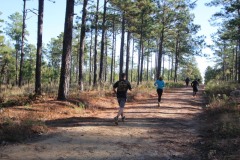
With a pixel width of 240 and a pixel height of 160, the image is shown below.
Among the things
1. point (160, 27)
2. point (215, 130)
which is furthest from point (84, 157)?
point (160, 27)

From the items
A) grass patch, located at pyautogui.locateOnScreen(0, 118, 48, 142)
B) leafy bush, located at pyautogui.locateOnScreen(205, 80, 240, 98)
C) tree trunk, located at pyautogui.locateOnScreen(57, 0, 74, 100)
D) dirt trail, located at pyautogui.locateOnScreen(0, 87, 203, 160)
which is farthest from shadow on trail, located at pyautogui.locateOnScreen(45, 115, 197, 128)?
leafy bush, located at pyautogui.locateOnScreen(205, 80, 240, 98)

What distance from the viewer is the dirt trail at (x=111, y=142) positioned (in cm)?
732

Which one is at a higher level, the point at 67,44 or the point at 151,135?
the point at 67,44

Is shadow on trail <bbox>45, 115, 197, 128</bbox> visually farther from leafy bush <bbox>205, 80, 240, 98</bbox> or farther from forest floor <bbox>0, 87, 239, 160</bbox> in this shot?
leafy bush <bbox>205, 80, 240, 98</bbox>

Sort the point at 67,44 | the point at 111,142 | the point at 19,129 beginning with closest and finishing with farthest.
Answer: the point at 111,142 < the point at 19,129 < the point at 67,44

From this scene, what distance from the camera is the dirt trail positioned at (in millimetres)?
7323

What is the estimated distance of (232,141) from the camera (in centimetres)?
855

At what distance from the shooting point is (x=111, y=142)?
864 cm

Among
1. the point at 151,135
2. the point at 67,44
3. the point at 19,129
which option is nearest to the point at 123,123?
the point at 151,135

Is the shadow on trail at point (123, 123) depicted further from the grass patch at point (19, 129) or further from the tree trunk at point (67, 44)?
the tree trunk at point (67, 44)

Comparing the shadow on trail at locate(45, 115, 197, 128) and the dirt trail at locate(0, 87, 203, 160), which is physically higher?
the shadow on trail at locate(45, 115, 197, 128)

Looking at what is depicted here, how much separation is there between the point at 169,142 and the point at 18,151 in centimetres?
424

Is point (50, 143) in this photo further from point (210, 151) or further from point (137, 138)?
point (210, 151)

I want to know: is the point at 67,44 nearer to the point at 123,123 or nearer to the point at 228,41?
the point at 123,123
